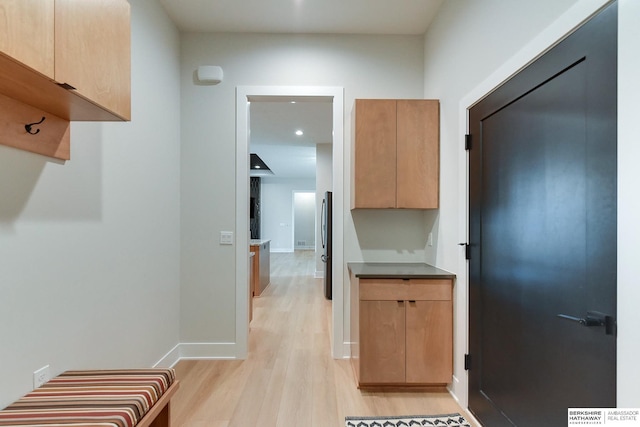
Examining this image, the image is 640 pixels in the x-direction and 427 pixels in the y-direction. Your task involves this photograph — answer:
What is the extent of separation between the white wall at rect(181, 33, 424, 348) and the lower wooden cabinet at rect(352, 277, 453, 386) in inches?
25.5

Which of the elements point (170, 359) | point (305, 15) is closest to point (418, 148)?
point (305, 15)

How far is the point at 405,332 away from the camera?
7.34ft

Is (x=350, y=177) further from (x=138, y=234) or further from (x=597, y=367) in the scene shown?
(x=597, y=367)

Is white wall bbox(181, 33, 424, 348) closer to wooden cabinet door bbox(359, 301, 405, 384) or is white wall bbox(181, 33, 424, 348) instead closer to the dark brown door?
wooden cabinet door bbox(359, 301, 405, 384)

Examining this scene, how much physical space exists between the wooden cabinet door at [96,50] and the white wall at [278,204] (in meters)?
10.3

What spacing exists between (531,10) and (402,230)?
181 cm

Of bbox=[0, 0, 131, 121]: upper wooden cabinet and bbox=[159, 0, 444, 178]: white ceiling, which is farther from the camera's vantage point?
bbox=[159, 0, 444, 178]: white ceiling

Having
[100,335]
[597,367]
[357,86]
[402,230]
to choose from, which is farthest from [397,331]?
[357,86]

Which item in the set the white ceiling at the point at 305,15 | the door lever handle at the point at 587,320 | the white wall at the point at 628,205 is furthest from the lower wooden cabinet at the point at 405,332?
the white ceiling at the point at 305,15

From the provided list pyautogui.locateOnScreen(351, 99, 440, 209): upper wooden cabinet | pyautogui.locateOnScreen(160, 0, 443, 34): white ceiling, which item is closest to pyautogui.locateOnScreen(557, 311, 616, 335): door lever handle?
pyautogui.locateOnScreen(351, 99, 440, 209): upper wooden cabinet

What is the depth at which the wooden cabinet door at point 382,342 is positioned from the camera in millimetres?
2227

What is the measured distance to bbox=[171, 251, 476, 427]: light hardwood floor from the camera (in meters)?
1.99

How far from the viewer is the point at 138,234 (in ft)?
7.12

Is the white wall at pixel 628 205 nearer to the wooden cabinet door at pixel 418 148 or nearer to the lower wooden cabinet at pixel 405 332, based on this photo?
the lower wooden cabinet at pixel 405 332
